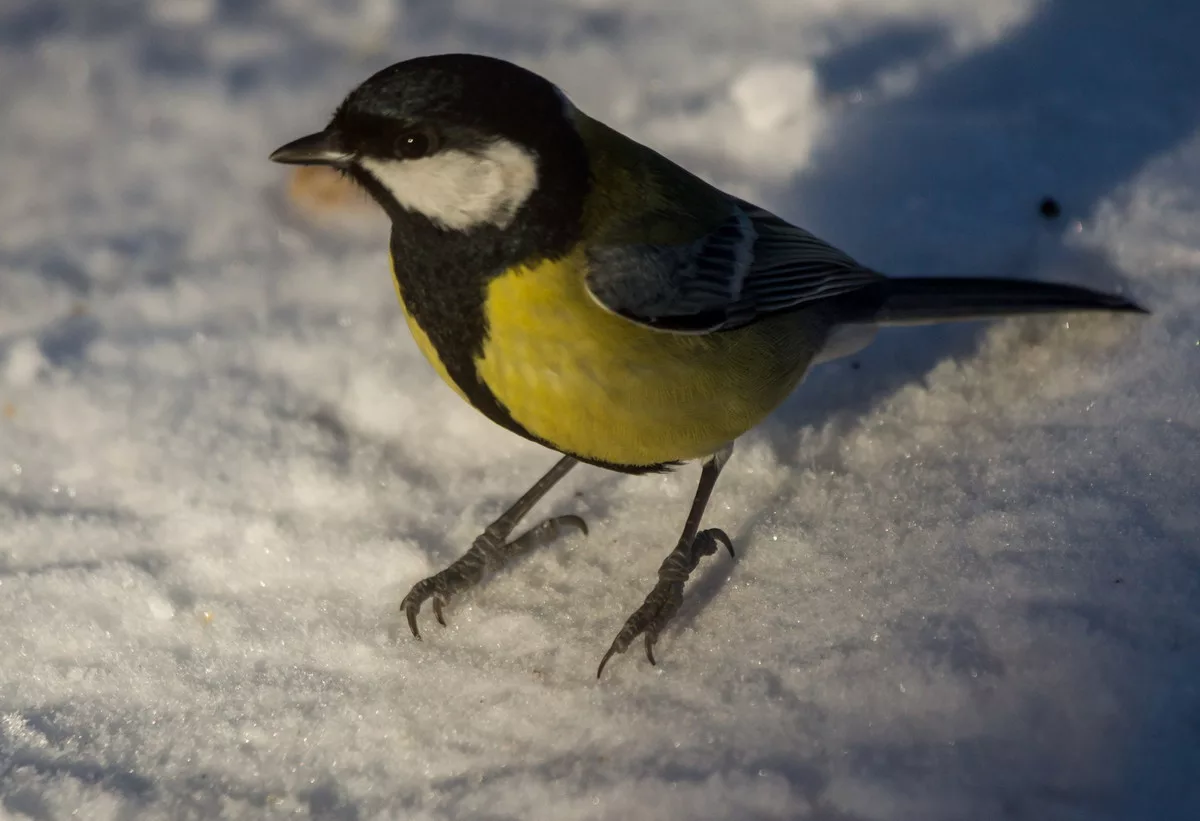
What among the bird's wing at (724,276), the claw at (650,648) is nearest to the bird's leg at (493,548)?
the claw at (650,648)

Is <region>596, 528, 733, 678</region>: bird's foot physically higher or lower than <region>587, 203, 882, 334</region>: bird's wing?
lower

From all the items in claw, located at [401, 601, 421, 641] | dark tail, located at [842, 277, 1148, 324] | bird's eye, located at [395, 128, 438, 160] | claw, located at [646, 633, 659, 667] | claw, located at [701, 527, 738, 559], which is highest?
dark tail, located at [842, 277, 1148, 324]

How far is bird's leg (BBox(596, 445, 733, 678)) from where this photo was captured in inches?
93.4

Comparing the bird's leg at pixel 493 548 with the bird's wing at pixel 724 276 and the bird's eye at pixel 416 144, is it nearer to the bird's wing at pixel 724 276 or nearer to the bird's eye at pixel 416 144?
the bird's wing at pixel 724 276

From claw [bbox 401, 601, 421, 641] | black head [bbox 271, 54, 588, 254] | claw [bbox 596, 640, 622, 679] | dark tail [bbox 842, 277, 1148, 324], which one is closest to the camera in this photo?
black head [bbox 271, 54, 588, 254]

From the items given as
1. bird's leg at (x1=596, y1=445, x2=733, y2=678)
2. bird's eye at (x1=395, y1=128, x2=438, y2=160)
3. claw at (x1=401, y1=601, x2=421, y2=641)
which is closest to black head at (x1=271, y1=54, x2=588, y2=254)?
bird's eye at (x1=395, y1=128, x2=438, y2=160)

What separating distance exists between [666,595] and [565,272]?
82cm

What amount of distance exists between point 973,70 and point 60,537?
120 inches

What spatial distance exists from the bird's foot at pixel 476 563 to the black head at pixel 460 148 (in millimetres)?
Answer: 874

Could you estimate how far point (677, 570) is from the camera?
8.13 feet

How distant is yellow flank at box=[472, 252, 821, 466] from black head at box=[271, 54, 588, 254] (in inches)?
4.6

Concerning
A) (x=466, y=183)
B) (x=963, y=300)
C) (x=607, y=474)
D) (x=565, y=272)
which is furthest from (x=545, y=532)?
(x=963, y=300)

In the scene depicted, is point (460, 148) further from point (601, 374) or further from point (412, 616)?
point (412, 616)

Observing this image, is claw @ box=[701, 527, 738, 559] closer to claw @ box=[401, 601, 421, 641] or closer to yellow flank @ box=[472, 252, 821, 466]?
yellow flank @ box=[472, 252, 821, 466]
